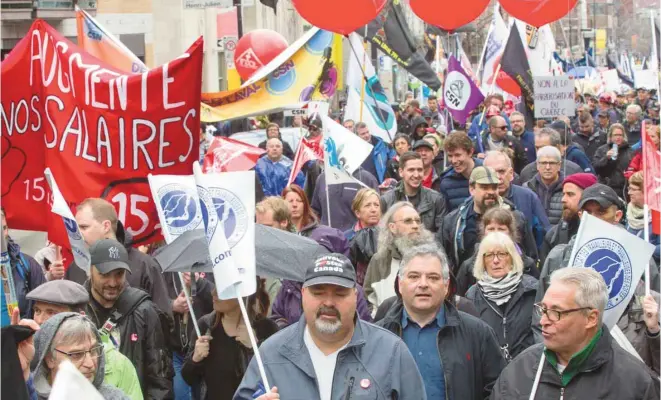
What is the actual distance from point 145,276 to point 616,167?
9.40 meters

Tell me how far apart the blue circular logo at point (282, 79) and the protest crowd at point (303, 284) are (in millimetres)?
7104

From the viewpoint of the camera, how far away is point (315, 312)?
16.4ft

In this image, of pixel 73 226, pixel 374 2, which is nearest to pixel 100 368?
pixel 73 226

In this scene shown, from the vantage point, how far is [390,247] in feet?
25.6

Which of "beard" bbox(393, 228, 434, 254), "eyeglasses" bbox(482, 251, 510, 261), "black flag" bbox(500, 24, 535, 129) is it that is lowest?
"beard" bbox(393, 228, 434, 254)

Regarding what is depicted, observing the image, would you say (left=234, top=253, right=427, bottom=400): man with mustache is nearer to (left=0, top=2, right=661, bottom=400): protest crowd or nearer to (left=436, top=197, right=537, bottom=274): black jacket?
(left=0, top=2, right=661, bottom=400): protest crowd

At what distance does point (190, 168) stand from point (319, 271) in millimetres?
3192

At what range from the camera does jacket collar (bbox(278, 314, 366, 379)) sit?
4.93 m

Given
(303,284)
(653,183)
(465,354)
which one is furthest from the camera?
(653,183)

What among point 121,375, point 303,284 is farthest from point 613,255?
point 121,375

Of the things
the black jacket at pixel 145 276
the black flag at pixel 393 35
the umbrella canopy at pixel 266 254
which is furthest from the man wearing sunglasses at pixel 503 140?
the umbrella canopy at pixel 266 254

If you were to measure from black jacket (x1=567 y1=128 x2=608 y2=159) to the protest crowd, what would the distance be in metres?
7.09

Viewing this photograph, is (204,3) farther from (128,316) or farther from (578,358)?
(578,358)

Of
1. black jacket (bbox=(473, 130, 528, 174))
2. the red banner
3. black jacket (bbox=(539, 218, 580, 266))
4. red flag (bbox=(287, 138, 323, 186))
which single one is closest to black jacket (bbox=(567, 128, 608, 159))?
black jacket (bbox=(473, 130, 528, 174))
